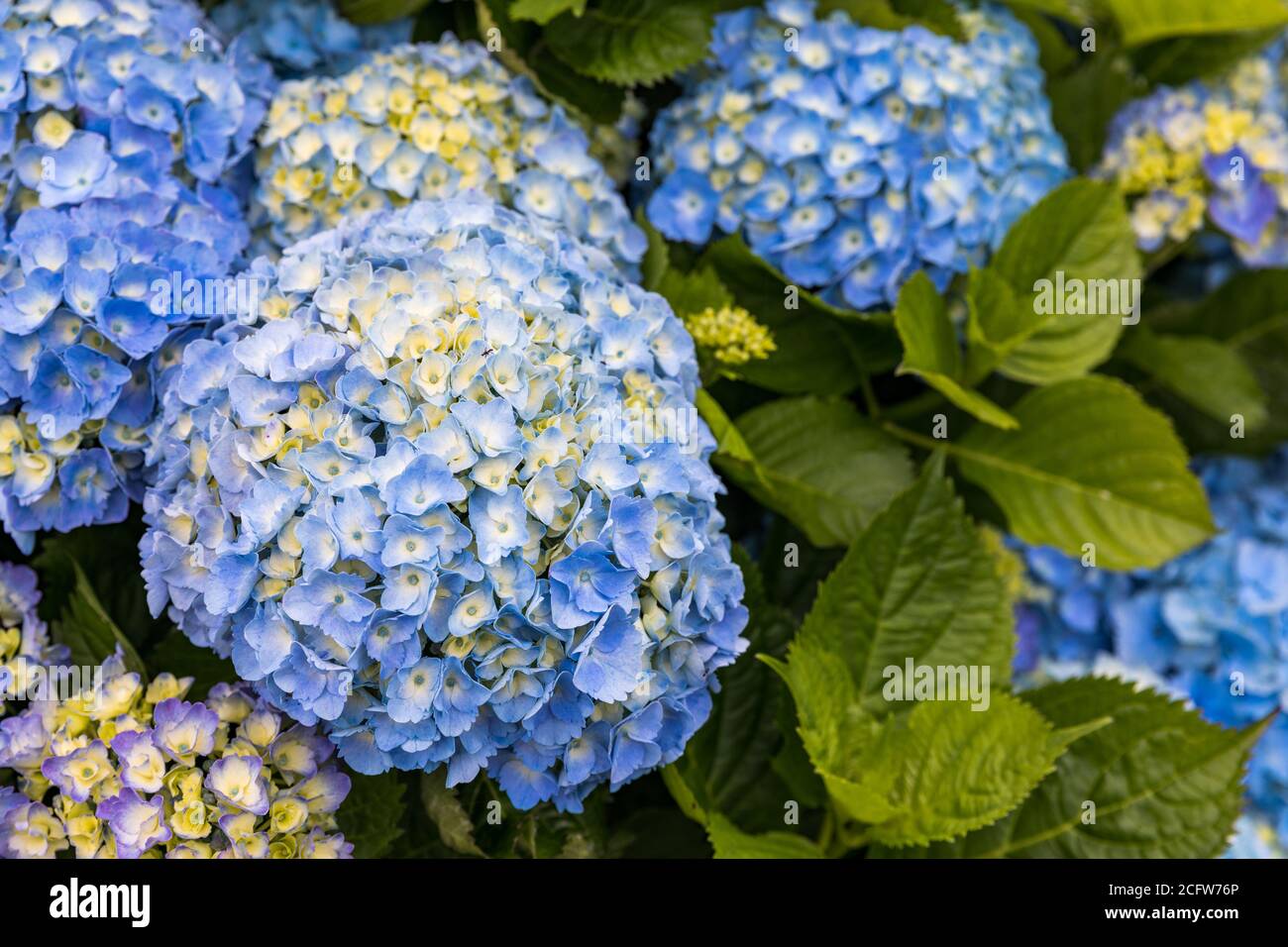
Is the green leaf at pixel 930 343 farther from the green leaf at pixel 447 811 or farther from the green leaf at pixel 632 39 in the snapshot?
the green leaf at pixel 447 811

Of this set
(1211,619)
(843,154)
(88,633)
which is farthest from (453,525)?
(1211,619)

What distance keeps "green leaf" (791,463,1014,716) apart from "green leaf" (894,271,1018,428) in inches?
4.4

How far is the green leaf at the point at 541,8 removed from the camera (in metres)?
1.25

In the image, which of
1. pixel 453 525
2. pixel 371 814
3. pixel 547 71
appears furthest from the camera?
pixel 547 71

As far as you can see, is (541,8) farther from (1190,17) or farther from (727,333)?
(1190,17)

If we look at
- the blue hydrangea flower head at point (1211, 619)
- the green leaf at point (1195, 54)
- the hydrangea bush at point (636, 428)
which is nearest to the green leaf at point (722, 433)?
the hydrangea bush at point (636, 428)

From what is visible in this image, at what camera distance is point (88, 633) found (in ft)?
3.63

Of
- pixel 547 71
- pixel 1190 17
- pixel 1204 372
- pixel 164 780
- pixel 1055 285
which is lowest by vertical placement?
pixel 164 780

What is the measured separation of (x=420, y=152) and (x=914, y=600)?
0.63 meters

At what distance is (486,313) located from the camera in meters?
Result: 0.98

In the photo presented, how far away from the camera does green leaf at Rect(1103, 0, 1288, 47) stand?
5.00ft
